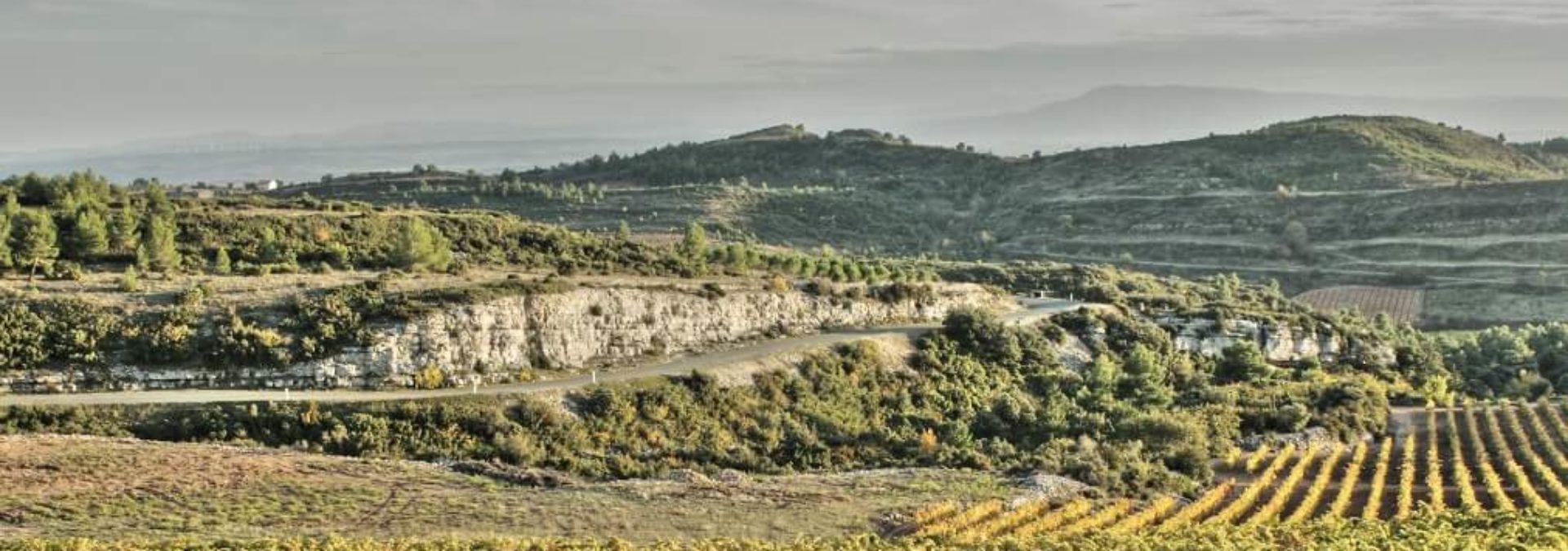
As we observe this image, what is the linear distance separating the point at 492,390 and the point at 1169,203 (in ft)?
368

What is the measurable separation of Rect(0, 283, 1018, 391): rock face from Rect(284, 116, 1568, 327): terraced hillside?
62.5m

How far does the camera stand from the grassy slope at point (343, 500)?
25.8 metres

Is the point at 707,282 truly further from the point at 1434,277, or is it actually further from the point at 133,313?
the point at 1434,277

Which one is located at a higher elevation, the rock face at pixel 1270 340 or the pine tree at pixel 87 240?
the pine tree at pixel 87 240

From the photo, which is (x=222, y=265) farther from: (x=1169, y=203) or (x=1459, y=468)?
(x=1169, y=203)

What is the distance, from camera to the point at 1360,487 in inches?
1619

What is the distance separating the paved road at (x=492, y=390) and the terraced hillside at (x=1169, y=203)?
64.3 m

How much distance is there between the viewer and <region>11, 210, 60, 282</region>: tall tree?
142 ft

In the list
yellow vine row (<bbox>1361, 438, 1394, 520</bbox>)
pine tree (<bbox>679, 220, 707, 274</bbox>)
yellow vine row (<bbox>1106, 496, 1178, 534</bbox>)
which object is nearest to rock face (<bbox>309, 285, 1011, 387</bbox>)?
pine tree (<bbox>679, 220, 707, 274</bbox>)

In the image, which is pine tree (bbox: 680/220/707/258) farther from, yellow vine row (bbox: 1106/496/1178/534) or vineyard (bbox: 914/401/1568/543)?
yellow vine row (bbox: 1106/496/1178/534)

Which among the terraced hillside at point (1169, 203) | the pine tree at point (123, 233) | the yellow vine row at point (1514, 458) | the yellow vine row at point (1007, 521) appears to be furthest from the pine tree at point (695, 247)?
the terraced hillside at point (1169, 203)

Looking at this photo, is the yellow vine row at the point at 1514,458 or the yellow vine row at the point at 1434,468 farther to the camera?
the yellow vine row at the point at 1514,458

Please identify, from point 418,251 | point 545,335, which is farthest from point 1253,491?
point 418,251

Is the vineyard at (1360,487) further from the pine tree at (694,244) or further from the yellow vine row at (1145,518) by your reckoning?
the pine tree at (694,244)
